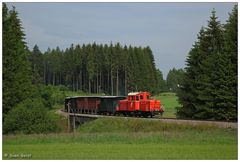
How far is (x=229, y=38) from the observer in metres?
21.1

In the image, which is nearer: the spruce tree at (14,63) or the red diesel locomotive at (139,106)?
the spruce tree at (14,63)

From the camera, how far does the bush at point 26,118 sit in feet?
65.1

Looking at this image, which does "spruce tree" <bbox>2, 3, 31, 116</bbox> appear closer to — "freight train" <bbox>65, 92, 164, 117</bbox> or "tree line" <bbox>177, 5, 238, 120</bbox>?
"freight train" <bbox>65, 92, 164, 117</bbox>

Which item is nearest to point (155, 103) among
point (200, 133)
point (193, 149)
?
point (200, 133)

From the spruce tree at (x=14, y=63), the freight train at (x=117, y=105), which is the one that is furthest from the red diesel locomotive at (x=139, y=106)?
the spruce tree at (x=14, y=63)

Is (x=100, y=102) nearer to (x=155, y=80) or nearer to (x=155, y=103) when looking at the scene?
(x=155, y=103)

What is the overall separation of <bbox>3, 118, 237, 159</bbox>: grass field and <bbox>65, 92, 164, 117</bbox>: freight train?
1090mm

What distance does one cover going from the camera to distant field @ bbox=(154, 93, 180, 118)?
23.7 m

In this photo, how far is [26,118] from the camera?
20000 millimetres

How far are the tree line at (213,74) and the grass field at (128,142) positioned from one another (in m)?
1.06

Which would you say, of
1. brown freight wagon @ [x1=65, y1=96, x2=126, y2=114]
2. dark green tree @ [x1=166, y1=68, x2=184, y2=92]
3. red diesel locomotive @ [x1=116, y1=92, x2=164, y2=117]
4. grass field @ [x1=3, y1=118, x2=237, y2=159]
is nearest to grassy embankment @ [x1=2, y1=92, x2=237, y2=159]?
grass field @ [x1=3, y1=118, x2=237, y2=159]

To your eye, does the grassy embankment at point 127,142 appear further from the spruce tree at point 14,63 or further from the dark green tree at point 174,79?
the spruce tree at point 14,63

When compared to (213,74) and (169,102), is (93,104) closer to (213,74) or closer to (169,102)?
(169,102)

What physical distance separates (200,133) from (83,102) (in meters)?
5.59
